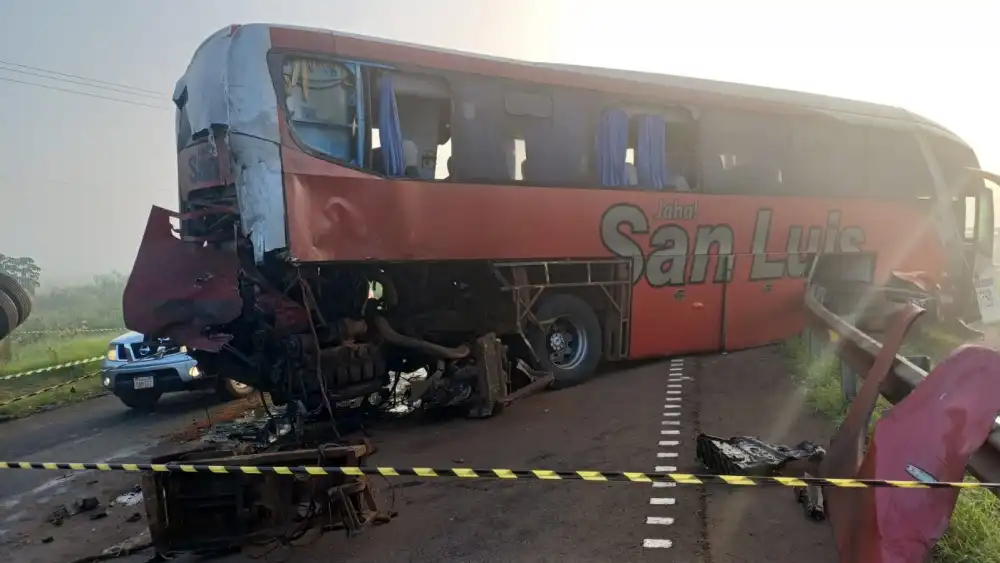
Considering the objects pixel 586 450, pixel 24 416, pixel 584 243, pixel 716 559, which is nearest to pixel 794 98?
pixel 584 243

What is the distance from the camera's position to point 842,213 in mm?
12148

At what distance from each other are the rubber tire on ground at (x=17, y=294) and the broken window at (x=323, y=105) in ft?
14.0

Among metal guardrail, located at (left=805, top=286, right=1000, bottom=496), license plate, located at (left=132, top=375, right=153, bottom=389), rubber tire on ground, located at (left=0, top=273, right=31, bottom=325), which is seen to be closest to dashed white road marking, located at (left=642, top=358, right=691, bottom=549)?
metal guardrail, located at (left=805, top=286, right=1000, bottom=496)

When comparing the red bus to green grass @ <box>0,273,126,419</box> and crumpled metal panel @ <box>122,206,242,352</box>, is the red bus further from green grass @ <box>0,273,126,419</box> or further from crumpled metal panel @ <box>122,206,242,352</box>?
green grass @ <box>0,273,126,419</box>

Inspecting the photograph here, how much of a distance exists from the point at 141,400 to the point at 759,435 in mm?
7462

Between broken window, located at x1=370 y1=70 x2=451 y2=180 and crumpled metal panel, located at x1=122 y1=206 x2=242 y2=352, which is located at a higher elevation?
broken window, located at x1=370 y1=70 x2=451 y2=180

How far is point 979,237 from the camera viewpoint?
555 inches

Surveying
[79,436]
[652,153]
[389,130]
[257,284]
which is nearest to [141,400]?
[79,436]

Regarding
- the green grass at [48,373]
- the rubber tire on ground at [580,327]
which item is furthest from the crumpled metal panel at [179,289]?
the green grass at [48,373]

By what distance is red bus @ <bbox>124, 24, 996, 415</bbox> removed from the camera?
7062 mm

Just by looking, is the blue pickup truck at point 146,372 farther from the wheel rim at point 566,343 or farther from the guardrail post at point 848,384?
the guardrail post at point 848,384

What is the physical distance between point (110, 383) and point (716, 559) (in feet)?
26.8

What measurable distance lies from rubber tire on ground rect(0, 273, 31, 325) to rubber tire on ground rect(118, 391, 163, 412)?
5.02 feet

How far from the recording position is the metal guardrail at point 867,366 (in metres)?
2.93
